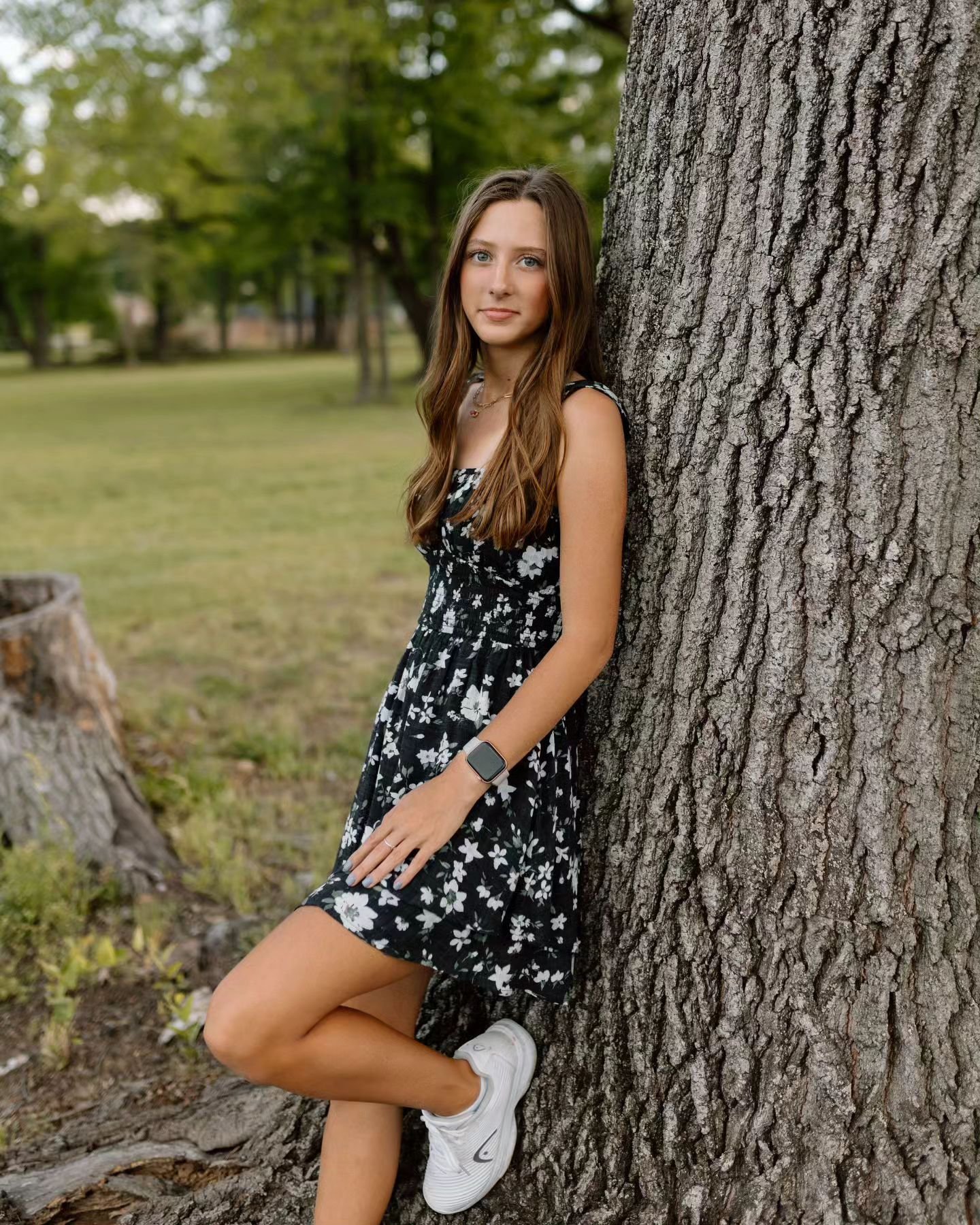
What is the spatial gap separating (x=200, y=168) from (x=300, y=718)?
73.2 ft

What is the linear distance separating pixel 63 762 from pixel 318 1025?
2261 millimetres

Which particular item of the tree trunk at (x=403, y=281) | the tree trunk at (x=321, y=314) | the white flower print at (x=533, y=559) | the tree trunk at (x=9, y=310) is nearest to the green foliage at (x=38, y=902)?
the white flower print at (x=533, y=559)

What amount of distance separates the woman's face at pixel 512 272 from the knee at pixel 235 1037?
1306mm

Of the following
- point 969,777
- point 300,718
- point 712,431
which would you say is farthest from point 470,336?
point 300,718

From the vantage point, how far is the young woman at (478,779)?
1.92 m

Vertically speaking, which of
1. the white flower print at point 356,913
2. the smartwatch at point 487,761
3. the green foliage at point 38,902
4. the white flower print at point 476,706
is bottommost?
the green foliage at point 38,902

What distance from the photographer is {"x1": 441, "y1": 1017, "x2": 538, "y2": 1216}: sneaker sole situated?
6.75 feet

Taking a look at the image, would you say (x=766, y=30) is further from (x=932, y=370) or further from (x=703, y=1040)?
(x=703, y=1040)

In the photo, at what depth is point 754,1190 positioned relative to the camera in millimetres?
1857

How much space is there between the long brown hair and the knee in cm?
92

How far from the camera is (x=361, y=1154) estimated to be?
6.84 feet

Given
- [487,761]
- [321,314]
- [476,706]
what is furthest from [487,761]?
[321,314]

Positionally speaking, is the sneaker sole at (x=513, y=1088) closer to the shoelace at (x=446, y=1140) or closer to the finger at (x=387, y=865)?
the shoelace at (x=446, y=1140)

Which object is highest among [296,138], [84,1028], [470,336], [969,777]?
[296,138]
